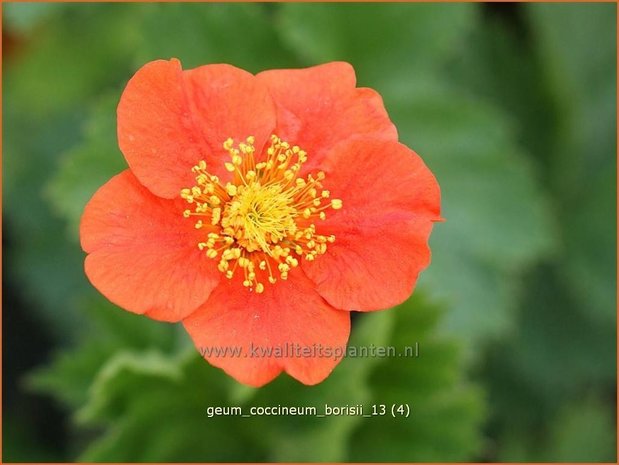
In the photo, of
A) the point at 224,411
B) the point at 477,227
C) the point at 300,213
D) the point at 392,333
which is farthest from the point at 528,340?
the point at 300,213

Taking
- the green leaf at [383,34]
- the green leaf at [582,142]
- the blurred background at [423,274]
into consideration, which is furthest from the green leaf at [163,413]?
the green leaf at [582,142]

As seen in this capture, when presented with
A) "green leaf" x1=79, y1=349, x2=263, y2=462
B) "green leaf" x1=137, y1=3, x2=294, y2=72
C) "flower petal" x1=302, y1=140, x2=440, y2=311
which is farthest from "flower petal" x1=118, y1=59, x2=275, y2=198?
"green leaf" x1=137, y1=3, x2=294, y2=72

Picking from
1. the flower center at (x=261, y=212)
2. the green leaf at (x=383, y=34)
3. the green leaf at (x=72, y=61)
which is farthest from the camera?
the green leaf at (x=72, y=61)

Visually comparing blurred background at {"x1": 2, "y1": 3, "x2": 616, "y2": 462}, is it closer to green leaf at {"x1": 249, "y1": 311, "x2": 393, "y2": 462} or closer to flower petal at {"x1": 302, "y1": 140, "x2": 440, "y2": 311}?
green leaf at {"x1": 249, "y1": 311, "x2": 393, "y2": 462}

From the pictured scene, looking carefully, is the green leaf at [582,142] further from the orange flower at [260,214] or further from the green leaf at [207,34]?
the orange flower at [260,214]

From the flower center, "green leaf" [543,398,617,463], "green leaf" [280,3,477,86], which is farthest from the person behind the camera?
"green leaf" [543,398,617,463]

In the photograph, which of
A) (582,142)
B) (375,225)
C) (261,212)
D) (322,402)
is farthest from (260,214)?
(582,142)
